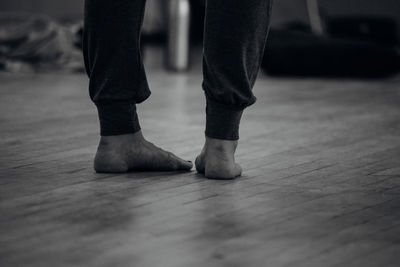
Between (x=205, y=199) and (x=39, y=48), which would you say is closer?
(x=205, y=199)

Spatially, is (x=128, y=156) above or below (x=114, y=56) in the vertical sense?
below

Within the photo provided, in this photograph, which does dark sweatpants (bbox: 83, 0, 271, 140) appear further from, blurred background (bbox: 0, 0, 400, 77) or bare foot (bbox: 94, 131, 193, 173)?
blurred background (bbox: 0, 0, 400, 77)

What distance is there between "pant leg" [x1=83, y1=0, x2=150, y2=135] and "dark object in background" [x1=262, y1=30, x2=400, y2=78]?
2466 millimetres

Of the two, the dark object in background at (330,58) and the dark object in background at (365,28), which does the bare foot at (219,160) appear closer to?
the dark object in background at (330,58)

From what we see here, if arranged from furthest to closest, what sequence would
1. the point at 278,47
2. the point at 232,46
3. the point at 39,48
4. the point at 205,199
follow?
the point at 39,48 → the point at 278,47 → the point at 232,46 → the point at 205,199

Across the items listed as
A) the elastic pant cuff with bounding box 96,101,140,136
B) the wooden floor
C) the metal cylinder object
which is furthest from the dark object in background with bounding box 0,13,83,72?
the elastic pant cuff with bounding box 96,101,140,136

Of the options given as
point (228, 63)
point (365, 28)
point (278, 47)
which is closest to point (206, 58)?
point (228, 63)

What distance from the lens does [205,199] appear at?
1.20 metres

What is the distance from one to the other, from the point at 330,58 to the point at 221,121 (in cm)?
252

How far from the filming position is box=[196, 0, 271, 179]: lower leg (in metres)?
1.31

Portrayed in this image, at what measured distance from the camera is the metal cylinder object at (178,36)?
4.10 m

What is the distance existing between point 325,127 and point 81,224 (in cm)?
120

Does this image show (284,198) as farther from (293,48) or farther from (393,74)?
(393,74)

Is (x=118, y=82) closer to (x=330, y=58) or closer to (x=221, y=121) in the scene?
(x=221, y=121)
